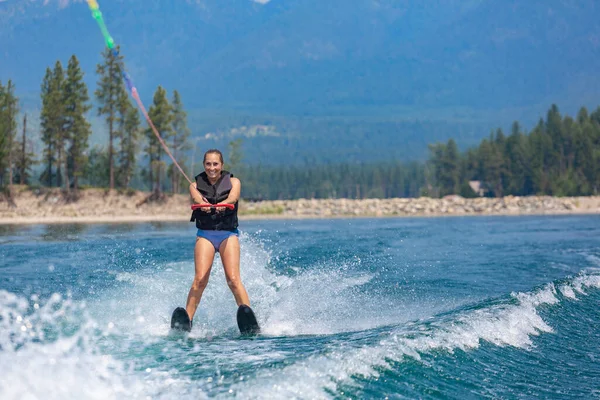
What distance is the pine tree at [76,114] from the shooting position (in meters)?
62.0

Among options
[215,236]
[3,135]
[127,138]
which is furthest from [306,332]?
[127,138]

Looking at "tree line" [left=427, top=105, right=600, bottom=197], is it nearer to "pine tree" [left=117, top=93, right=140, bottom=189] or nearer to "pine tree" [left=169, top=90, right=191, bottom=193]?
"pine tree" [left=169, top=90, right=191, bottom=193]

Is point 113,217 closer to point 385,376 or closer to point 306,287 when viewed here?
point 306,287

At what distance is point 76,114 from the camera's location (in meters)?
62.2

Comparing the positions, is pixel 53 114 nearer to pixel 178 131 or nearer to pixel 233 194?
pixel 178 131

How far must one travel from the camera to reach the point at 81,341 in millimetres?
7602

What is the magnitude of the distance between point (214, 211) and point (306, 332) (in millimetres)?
1630

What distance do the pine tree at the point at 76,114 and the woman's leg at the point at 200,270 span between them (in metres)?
54.5

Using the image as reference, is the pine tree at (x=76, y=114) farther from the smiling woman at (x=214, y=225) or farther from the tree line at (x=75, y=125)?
the smiling woman at (x=214, y=225)

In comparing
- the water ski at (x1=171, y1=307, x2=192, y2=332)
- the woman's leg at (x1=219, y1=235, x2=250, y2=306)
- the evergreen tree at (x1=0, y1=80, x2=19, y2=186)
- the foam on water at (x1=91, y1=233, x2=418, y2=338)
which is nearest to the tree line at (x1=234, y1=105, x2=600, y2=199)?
the evergreen tree at (x1=0, y1=80, x2=19, y2=186)

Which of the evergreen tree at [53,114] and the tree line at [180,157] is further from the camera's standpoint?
Answer: the tree line at [180,157]

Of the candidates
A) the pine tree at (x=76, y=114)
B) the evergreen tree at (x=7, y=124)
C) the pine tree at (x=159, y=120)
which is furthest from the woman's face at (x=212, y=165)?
the pine tree at (x=159, y=120)

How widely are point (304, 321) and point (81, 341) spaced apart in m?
2.75

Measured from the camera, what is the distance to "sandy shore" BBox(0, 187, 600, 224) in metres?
54.3
